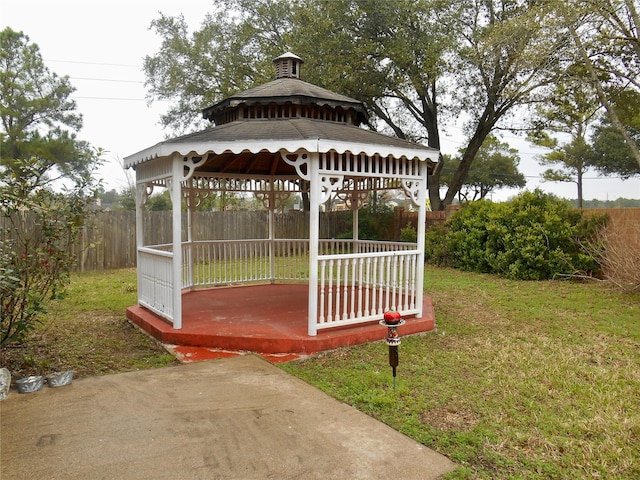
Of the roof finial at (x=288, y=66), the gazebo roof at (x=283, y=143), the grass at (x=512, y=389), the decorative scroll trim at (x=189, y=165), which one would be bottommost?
the grass at (x=512, y=389)

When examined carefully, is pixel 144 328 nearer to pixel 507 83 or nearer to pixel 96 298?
pixel 96 298

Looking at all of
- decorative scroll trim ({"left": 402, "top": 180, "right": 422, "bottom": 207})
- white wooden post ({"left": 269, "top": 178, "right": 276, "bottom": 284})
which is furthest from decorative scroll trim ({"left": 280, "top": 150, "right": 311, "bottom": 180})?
white wooden post ({"left": 269, "top": 178, "right": 276, "bottom": 284})

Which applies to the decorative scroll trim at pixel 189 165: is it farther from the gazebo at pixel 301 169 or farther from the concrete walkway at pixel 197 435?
the concrete walkway at pixel 197 435

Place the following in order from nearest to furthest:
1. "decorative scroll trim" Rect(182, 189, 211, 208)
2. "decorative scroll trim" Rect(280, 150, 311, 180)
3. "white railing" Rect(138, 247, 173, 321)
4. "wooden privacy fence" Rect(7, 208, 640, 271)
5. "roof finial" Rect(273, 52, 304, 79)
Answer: "decorative scroll trim" Rect(280, 150, 311, 180) → "white railing" Rect(138, 247, 173, 321) → "roof finial" Rect(273, 52, 304, 79) → "decorative scroll trim" Rect(182, 189, 211, 208) → "wooden privacy fence" Rect(7, 208, 640, 271)

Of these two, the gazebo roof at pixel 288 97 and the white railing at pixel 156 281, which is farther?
the gazebo roof at pixel 288 97

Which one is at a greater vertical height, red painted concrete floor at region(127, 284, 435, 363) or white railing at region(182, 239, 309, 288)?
white railing at region(182, 239, 309, 288)

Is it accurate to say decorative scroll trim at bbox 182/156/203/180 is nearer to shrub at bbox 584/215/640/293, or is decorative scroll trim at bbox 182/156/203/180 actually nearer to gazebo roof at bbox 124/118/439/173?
gazebo roof at bbox 124/118/439/173

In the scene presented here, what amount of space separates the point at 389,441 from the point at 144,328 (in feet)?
13.0

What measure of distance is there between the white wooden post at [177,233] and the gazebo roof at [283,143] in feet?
0.75

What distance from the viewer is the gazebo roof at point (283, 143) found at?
4.76m

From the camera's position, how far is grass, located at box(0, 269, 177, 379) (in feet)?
14.6

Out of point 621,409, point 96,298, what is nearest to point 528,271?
point 621,409

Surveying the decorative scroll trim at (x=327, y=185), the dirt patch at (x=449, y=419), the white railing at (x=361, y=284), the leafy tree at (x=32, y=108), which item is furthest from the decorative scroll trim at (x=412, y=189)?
the leafy tree at (x=32, y=108)

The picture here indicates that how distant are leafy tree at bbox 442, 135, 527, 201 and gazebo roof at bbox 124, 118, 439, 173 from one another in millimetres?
34436
